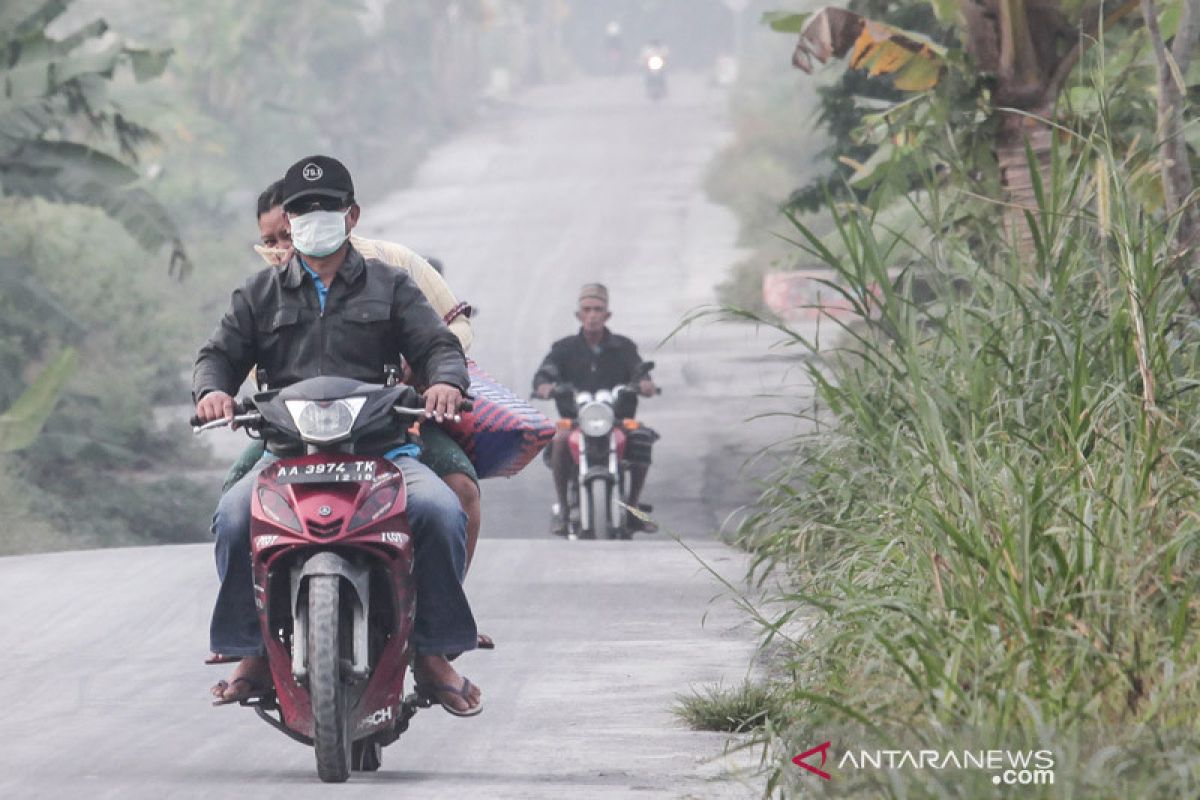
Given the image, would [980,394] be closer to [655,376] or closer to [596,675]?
[596,675]

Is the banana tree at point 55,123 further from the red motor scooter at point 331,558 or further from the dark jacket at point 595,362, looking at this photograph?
the red motor scooter at point 331,558

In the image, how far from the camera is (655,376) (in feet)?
103

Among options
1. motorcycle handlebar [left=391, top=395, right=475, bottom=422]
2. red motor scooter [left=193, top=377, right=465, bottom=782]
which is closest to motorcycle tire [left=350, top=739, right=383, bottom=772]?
red motor scooter [left=193, top=377, right=465, bottom=782]

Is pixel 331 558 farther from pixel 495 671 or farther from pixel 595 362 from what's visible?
pixel 595 362

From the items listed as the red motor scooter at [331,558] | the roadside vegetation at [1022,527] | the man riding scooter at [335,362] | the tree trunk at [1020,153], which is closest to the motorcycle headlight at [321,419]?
the red motor scooter at [331,558]

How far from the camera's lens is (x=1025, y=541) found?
272 inches

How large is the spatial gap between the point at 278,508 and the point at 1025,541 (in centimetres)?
238

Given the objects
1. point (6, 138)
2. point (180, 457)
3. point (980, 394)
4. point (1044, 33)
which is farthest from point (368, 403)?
point (180, 457)

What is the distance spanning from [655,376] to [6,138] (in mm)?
11853

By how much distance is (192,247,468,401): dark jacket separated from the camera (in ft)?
26.7

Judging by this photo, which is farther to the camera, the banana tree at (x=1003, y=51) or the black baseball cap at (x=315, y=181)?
the banana tree at (x=1003, y=51)

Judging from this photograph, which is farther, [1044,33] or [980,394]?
[1044,33]

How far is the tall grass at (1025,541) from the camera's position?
6340mm

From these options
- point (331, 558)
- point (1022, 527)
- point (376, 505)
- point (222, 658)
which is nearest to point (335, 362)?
point (376, 505)
